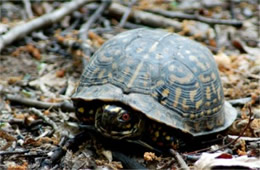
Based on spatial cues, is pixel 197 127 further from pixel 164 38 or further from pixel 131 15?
pixel 131 15

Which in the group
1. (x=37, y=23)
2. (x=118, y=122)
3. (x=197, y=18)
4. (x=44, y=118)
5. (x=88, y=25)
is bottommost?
(x=44, y=118)

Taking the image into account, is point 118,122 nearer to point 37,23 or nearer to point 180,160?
point 180,160

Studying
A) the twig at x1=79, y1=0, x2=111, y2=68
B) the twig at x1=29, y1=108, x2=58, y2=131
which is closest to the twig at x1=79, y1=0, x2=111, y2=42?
the twig at x1=79, y1=0, x2=111, y2=68

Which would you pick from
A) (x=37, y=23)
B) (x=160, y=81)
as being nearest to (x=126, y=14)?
(x=37, y=23)

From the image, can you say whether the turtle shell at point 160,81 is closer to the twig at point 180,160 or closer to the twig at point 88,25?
the twig at point 180,160

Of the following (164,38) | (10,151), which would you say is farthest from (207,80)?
(10,151)

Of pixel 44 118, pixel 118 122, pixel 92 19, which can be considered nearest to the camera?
pixel 118 122
